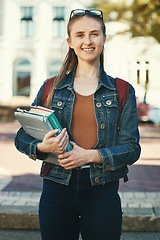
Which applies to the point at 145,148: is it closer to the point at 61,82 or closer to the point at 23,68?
the point at 61,82

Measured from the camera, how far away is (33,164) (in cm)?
1166

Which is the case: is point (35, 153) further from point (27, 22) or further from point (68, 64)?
point (27, 22)

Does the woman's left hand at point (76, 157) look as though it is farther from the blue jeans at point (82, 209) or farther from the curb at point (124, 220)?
the curb at point (124, 220)

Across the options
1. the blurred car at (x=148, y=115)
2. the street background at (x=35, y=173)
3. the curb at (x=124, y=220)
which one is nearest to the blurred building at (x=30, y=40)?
the blurred car at (x=148, y=115)

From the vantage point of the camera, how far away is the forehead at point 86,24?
9.14 ft

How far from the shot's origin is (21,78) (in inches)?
1612

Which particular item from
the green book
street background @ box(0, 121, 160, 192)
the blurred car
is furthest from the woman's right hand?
the blurred car

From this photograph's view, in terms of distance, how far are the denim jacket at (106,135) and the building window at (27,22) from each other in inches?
1533

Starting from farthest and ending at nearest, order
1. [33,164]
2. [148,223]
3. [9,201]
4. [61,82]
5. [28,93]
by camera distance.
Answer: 1. [28,93]
2. [33,164]
3. [9,201]
4. [148,223]
5. [61,82]

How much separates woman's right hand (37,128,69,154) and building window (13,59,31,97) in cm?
3757

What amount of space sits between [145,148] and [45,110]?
43.7 feet

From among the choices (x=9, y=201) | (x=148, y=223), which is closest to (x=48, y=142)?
(x=148, y=223)

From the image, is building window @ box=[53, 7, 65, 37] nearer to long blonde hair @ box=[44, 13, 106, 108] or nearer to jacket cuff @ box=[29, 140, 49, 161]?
long blonde hair @ box=[44, 13, 106, 108]

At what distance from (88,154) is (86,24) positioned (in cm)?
64
